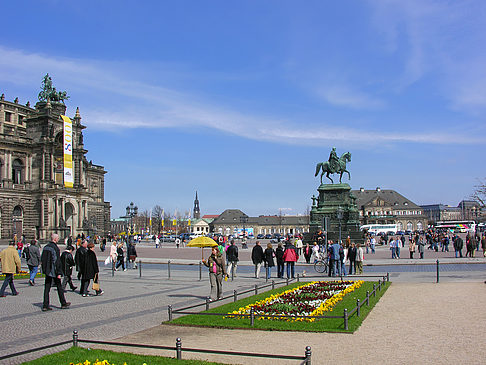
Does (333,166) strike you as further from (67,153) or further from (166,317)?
(166,317)

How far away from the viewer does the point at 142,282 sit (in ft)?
79.4

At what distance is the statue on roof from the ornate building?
6.77 ft

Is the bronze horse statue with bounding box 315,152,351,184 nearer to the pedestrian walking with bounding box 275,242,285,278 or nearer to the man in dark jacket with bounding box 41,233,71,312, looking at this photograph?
the pedestrian walking with bounding box 275,242,285,278

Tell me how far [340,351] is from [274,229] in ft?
626

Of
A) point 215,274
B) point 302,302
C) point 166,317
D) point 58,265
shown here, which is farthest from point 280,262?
point 58,265

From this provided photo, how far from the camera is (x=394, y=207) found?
18500 centimetres

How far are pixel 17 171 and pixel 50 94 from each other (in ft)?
49.1

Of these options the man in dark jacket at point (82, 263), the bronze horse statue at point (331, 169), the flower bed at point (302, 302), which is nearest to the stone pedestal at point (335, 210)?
the bronze horse statue at point (331, 169)

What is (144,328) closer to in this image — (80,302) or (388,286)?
(80,302)

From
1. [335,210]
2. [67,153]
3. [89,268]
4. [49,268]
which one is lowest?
[89,268]

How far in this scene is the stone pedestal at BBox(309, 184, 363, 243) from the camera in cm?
4900

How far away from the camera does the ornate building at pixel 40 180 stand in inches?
2744

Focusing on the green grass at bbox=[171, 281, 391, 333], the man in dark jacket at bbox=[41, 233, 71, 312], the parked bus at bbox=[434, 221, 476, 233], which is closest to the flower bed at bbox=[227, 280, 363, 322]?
the green grass at bbox=[171, 281, 391, 333]

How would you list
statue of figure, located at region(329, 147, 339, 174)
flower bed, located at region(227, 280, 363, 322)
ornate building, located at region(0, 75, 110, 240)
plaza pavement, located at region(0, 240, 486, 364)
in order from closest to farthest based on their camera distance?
plaza pavement, located at region(0, 240, 486, 364)
flower bed, located at region(227, 280, 363, 322)
statue of figure, located at region(329, 147, 339, 174)
ornate building, located at region(0, 75, 110, 240)
